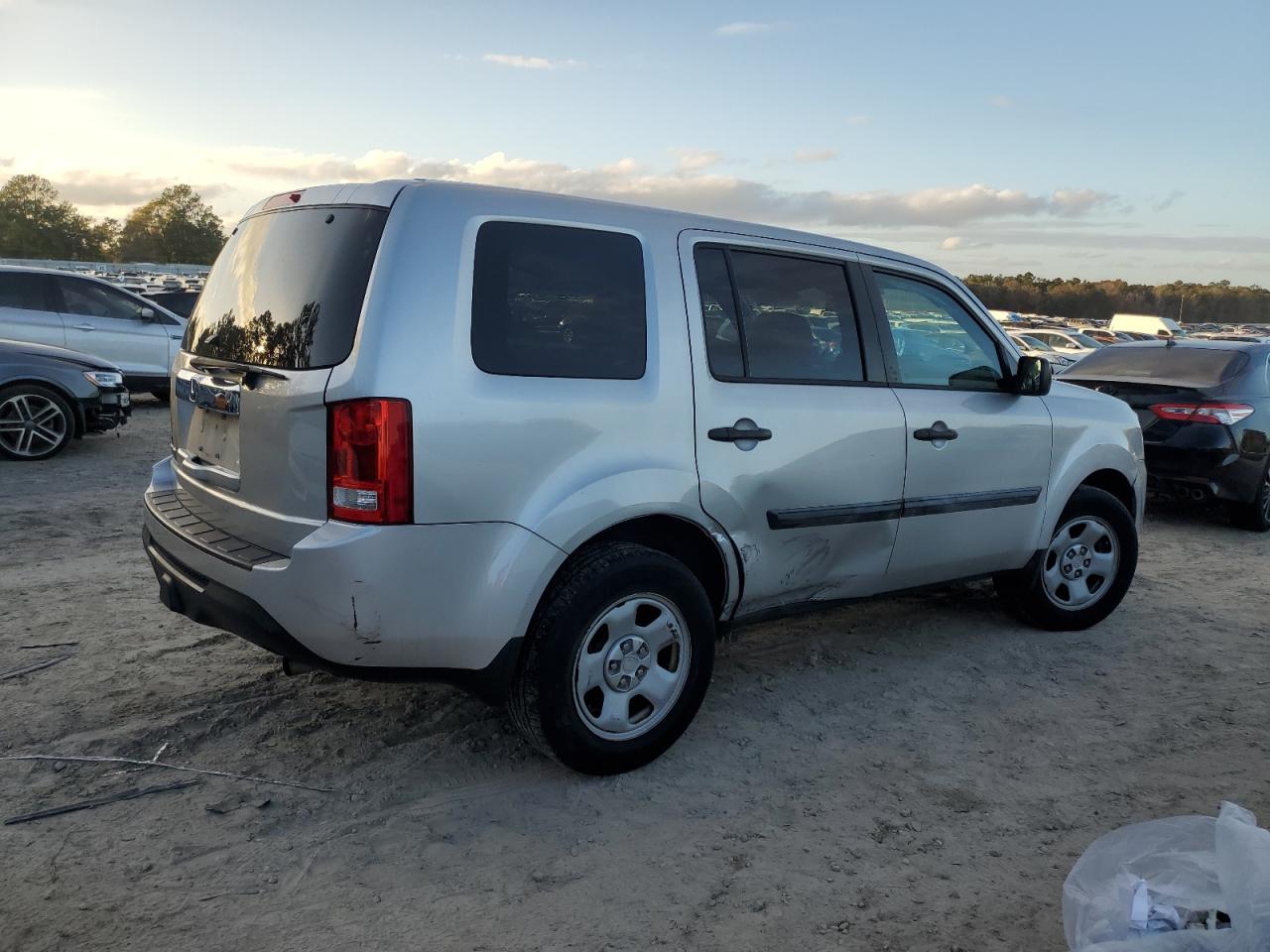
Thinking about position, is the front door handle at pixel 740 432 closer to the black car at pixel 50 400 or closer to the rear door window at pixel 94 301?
the black car at pixel 50 400

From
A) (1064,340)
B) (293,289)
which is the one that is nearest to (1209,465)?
(293,289)

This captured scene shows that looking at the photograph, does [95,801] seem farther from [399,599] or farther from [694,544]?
[694,544]

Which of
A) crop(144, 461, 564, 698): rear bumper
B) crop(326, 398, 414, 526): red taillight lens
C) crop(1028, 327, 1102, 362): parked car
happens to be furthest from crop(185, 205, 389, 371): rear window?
crop(1028, 327, 1102, 362): parked car

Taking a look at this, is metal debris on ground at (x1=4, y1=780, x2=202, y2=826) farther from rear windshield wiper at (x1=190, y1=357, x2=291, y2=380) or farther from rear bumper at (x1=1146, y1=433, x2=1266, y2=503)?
rear bumper at (x1=1146, y1=433, x2=1266, y2=503)

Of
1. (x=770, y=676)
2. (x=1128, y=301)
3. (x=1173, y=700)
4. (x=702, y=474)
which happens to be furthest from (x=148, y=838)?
(x=1128, y=301)

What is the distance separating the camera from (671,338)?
3.54 meters

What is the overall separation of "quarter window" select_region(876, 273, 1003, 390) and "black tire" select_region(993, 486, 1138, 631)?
945 millimetres

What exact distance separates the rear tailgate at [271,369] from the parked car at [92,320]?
8718 mm

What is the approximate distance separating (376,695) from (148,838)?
1184mm

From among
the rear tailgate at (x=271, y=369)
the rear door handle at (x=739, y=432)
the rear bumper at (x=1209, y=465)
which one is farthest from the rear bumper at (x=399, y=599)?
the rear bumper at (x=1209, y=465)

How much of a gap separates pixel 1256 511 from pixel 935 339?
5.40 meters

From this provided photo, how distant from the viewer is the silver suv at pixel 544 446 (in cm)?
297

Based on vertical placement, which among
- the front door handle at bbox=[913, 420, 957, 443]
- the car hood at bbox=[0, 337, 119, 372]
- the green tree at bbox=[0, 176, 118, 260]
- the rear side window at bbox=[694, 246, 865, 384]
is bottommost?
the car hood at bbox=[0, 337, 119, 372]

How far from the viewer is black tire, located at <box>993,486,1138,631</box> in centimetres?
514
